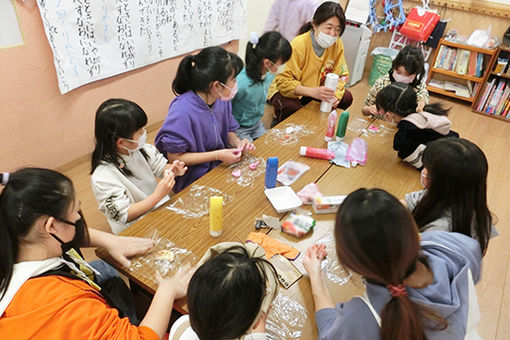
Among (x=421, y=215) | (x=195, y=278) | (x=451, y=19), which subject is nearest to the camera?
(x=195, y=278)

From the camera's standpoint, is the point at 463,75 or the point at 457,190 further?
the point at 463,75

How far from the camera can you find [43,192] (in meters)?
0.91

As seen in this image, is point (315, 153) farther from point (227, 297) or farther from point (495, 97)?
point (495, 97)

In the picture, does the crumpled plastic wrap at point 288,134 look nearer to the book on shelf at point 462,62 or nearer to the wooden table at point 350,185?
the wooden table at point 350,185

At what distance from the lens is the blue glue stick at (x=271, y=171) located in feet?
5.01

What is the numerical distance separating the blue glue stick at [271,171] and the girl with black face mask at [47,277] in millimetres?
664

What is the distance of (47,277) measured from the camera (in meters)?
0.89

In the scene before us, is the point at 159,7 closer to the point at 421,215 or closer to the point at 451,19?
the point at 421,215

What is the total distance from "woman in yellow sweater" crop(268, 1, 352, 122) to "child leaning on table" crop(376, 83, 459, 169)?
45 centimetres

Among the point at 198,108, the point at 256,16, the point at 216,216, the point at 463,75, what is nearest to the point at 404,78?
the point at 198,108

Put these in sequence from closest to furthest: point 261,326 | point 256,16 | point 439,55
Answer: point 261,326 → point 256,16 → point 439,55

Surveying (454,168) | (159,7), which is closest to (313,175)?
(454,168)

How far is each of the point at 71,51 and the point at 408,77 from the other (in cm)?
237

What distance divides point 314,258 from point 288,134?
3.26 ft
